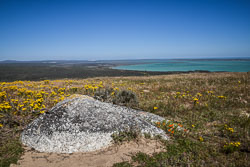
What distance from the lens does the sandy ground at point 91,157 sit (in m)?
3.71

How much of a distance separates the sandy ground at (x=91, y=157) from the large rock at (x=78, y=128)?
23 centimetres

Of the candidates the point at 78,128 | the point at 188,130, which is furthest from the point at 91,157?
the point at 188,130

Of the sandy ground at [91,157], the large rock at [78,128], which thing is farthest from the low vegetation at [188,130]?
the large rock at [78,128]

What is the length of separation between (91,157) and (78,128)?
1.25m

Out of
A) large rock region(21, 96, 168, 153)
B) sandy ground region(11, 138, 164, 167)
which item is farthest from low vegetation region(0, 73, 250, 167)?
large rock region(21, 96, 168, 153)

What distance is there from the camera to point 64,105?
18.3ft

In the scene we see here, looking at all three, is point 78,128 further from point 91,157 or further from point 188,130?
point 188,130

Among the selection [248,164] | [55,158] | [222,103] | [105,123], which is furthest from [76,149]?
[222,103]

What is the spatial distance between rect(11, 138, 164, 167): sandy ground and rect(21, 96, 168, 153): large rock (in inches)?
8.9

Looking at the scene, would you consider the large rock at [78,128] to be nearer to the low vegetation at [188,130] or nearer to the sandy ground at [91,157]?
the sandy ground at [91,157]

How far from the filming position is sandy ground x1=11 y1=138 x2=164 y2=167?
371 centimetres

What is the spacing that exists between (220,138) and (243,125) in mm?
1810

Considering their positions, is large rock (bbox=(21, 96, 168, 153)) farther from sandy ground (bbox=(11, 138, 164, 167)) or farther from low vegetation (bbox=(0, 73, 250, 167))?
low vegetation (bbox=(0, 73, 250, 167))

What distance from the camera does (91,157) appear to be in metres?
3.98
